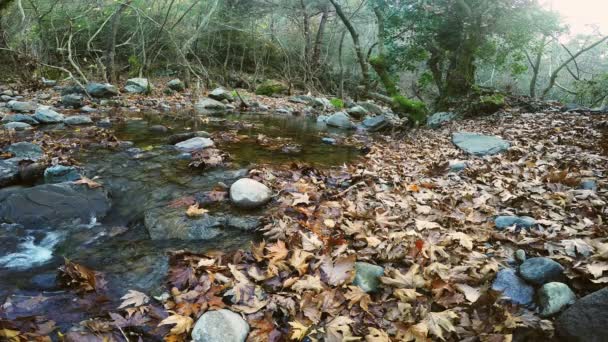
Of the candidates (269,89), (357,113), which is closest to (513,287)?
(357,113)

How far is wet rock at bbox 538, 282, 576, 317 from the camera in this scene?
207 centimetres

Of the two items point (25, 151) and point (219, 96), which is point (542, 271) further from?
point (219, 96)

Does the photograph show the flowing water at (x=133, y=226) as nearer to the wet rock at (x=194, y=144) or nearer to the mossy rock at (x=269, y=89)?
the wet rock at (x=194, y=144)

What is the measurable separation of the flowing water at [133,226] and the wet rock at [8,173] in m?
0.71

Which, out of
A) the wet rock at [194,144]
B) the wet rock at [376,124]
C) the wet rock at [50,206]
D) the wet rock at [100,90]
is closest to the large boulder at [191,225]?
the wet rock at [50,206]

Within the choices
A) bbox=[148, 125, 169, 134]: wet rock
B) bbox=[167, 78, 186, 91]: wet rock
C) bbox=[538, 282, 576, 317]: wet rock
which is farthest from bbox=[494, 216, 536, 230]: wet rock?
bbox=[167, 78, 186, 91]: wet rock

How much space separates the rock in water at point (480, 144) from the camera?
598cm

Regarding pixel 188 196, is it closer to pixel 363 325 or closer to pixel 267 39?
pixel 363 325

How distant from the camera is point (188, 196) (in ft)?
13.4

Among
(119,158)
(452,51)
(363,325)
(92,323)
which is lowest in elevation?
(119,158)

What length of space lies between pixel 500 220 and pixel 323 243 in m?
1.53

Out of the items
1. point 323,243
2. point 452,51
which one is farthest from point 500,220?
point 452,51

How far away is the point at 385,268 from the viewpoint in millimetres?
2547

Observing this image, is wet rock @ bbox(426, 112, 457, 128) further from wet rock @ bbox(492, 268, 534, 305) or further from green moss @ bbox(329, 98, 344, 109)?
wet rock @ bbox(492, 268, 534, 305)
